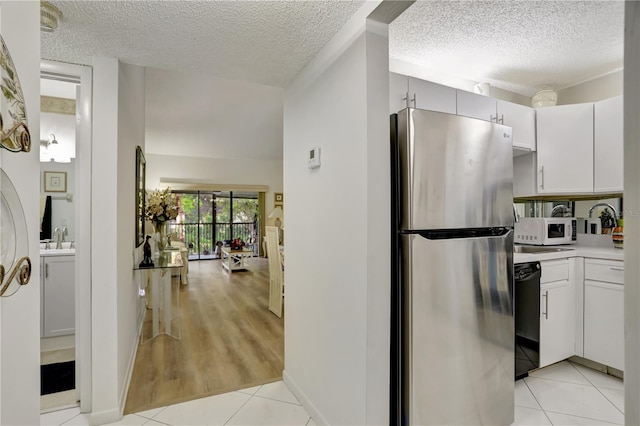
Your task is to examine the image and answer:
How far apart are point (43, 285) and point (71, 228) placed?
875mm

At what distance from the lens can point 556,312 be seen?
2561mm

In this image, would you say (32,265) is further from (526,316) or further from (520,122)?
(520,122)

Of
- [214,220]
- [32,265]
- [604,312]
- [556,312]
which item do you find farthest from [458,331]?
[214,220]

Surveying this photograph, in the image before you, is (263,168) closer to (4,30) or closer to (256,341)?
(256,341)

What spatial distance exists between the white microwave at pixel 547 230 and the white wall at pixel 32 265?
353cm

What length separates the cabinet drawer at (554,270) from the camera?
8.14 feet

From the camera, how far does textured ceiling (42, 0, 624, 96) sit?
1.57 m

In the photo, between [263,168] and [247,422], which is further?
[263,168]

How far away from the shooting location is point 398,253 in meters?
1.68

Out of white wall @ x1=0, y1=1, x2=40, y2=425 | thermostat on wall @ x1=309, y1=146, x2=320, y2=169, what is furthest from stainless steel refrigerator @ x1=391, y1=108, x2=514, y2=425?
white wall @ x1=0, y1=1, x2=40, y2=425

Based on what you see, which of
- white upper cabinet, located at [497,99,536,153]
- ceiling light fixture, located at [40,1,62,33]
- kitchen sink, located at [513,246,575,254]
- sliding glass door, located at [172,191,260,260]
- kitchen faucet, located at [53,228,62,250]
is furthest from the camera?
sliding glass door, located at [172,191,260,260]

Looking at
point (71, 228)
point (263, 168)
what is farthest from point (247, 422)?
point (263, 168)

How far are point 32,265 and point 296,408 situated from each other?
185 cm

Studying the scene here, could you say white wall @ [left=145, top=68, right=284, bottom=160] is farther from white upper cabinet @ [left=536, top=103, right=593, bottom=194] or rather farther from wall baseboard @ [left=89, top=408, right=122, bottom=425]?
wall baseboard @ [left=89, top=408, right=122, bottom=425]
